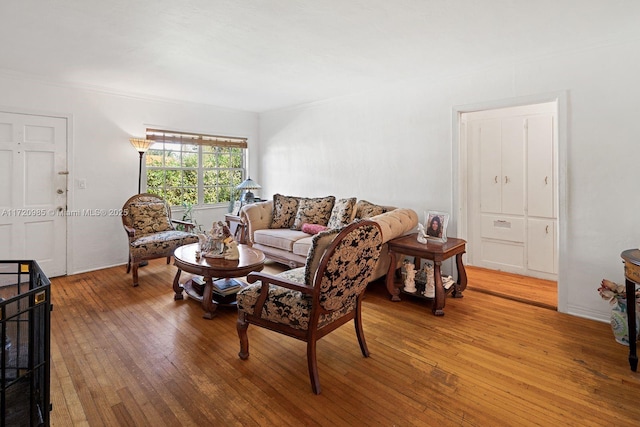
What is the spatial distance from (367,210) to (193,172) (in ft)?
10.4

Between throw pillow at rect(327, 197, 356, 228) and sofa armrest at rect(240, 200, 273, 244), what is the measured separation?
1027 mm

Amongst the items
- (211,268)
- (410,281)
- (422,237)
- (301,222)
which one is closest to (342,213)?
(301,222)

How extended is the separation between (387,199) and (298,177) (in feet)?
5.87

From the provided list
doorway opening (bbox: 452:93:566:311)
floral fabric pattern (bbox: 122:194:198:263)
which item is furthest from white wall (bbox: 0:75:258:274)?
doorway opening (bbox: 452:93:566:311)

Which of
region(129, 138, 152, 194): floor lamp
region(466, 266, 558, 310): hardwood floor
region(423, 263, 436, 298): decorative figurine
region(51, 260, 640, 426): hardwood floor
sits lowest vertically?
region(51, 260, 640, 426): hardwood floor

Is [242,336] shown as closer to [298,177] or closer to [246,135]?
[298,177]

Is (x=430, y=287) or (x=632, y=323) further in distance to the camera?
(x=430, y=287)

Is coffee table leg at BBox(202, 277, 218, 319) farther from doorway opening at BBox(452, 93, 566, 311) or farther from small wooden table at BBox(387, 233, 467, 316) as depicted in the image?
doorway opening at BBox(452, 93, 566, 311)

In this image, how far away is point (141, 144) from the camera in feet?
15.3

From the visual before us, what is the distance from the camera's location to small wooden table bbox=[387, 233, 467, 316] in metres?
3.13

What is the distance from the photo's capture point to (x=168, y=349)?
249cm

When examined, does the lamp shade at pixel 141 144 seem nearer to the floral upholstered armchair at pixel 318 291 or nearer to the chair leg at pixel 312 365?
the floral upholstered armchair at pixel 318 291

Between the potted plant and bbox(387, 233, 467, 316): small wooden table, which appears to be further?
bbox(387, 233, 467, 316): small wooden table

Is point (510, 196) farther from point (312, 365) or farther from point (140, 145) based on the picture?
point (140, 145)
